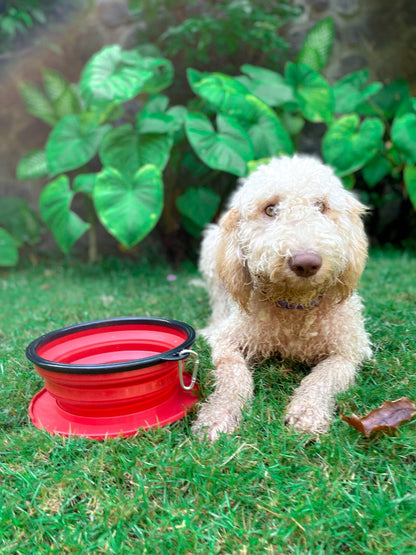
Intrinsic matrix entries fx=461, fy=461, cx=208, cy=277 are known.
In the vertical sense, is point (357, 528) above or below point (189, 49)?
below

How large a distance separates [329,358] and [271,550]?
3.09 feet

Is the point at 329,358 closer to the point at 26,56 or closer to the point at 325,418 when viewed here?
the point at 325,418

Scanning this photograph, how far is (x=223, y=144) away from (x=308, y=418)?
2643mm

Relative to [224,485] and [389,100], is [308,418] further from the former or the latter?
[389,100]

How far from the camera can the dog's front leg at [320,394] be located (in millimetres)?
1505

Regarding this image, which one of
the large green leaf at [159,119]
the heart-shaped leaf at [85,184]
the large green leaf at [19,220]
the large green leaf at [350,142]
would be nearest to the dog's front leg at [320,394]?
the large green leaf at [350,142]

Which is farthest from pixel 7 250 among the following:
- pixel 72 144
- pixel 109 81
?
pixel 109 81

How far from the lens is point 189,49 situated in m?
4.57

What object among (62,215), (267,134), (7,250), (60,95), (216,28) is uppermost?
(216,28)

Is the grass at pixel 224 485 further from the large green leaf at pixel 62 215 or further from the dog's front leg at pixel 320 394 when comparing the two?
the large green leaf at pixel 62 215

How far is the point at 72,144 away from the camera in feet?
13.2

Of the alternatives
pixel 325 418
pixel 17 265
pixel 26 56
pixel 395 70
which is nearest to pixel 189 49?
pixel 26 56

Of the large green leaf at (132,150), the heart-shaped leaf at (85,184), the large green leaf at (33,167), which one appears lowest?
the heart-shaped leaf at (85,184)

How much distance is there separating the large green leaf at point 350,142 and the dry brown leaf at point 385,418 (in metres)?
2.95
